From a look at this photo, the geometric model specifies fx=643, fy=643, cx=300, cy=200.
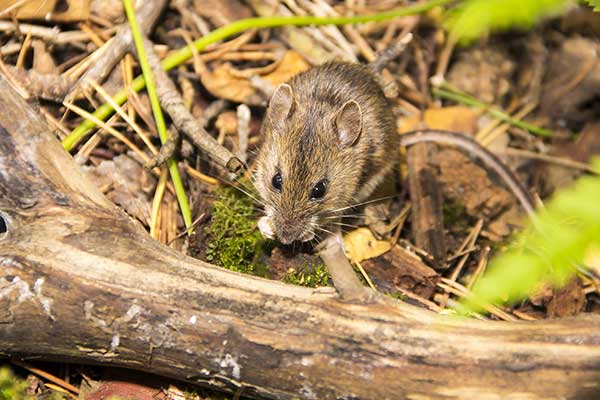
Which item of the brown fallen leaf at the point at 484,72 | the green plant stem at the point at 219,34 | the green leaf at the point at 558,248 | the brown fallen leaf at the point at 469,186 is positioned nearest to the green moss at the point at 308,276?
the brown fallen leaf at the point at 469,186

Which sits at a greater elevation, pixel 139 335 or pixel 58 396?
pixel 139 335

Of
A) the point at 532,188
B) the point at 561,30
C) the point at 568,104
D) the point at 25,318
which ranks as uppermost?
the point at 561,30

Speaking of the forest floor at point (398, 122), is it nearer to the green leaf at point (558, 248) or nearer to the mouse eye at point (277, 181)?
the mouse eye at point (277, 181)

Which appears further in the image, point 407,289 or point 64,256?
point 407,289

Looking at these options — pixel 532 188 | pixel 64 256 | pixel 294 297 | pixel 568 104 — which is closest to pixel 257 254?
pixel 294 297

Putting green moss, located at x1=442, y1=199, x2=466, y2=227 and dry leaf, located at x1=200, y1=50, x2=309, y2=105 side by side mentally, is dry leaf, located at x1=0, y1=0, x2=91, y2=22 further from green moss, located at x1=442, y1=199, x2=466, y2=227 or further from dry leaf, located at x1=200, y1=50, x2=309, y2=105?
green moss, located at x1=442, y1=199, x2=466, y2=227

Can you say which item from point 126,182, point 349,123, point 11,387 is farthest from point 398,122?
point 11,387

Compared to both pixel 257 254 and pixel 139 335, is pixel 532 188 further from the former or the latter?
pixel 139 335

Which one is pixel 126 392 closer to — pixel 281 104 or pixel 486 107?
pixel 281 104
